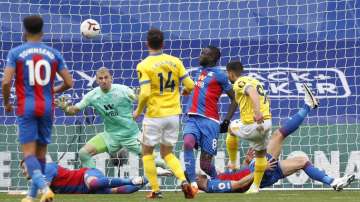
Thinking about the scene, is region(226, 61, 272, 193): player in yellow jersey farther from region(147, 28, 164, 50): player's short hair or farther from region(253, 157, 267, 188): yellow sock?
region(147, 28, 164, 50): player's short hair

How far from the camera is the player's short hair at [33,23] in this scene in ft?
30.3

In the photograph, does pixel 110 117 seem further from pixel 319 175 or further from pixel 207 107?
pixel 319 175

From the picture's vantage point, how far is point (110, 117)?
44.5 feet

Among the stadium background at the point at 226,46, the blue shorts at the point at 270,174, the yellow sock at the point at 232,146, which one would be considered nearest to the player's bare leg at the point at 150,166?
the blue shorts at the point at 270,174

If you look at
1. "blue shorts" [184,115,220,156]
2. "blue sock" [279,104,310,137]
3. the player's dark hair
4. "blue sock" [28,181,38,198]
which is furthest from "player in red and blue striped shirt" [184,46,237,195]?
"blue sock" [28,181,38,198]

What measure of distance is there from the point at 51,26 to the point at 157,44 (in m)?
5.32

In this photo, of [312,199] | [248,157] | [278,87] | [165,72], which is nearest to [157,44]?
[165,72]

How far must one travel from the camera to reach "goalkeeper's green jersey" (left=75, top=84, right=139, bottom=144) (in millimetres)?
13469

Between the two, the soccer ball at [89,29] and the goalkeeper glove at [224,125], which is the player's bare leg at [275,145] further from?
the soccer ball at [89,29]

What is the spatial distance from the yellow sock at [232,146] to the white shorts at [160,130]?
90.2 inches

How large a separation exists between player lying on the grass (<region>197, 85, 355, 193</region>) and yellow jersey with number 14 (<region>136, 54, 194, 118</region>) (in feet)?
5.46

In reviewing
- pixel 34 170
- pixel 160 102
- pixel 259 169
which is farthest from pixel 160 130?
pixel 34 170

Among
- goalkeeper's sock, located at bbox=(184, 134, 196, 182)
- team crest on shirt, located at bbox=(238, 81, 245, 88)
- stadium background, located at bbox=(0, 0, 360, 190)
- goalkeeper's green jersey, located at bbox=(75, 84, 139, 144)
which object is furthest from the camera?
stadium background, located at bbox=(0, 0, 360, 190)

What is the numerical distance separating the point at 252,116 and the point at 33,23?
4.13m
